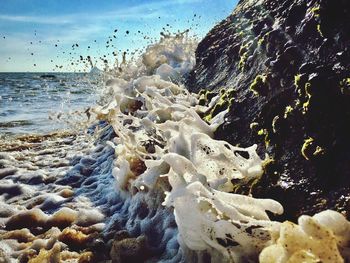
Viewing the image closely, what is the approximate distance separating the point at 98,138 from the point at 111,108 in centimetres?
122

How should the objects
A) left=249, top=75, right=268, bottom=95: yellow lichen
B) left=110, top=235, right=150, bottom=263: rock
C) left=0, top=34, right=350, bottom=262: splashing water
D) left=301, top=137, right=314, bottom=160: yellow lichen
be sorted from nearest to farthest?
left=0, top=34, right=350, bottom=262: splashing water → left=301, top=137, right=314, bottom=160: yellow lichen → left=110, top=235, right=150, bottom=263: rock → left=249, top=75, right=268, bottom=95: yellow lichen

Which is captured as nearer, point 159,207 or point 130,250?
point 130,250

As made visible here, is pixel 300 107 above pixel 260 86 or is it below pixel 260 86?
below

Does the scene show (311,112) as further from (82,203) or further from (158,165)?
(82,203)

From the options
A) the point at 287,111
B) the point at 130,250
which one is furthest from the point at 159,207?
the point at 287,111

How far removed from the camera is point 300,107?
2.23 m

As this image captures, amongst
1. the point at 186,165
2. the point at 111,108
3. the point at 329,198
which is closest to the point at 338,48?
the point at 329,198

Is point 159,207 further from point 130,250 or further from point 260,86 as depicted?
point 260,86

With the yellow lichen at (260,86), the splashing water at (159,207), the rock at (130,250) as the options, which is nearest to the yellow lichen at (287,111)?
the splashing water at (159,207)

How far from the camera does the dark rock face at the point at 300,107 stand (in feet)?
6.03

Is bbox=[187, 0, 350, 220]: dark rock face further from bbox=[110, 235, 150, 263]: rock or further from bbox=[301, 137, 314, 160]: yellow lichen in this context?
bbox=[110, 235, 150, 263]: rock

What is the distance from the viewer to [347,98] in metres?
1.91

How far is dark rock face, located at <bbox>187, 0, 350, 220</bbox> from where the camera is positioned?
6.03 feet

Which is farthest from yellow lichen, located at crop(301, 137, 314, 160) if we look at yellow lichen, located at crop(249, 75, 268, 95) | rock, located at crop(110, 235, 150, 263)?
rock, located at crop(110, 235, 150, 263)
